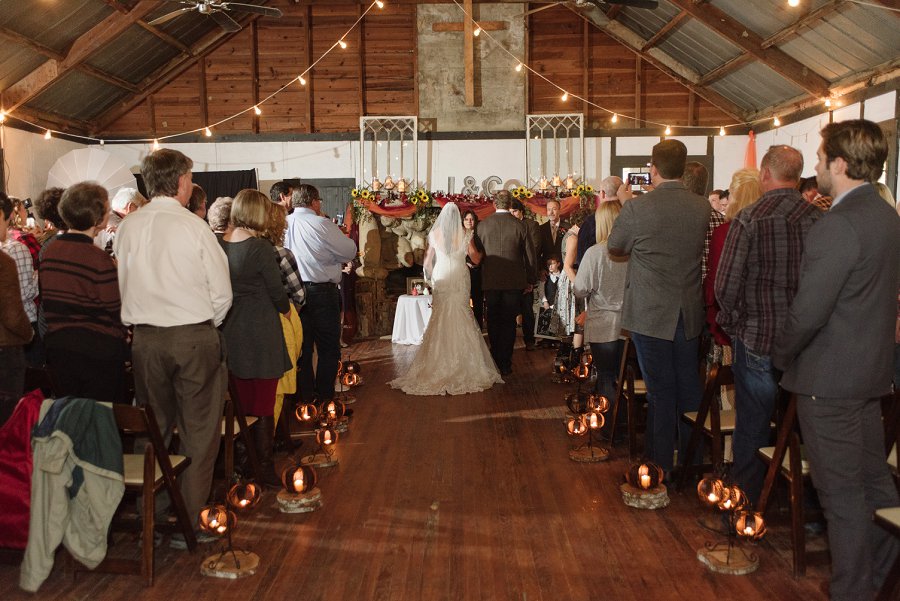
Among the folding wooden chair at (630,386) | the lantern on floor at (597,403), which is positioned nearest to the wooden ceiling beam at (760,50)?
the folding wooden chair at (630,386)

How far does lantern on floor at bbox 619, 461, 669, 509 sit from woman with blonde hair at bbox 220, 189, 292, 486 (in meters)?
1.76

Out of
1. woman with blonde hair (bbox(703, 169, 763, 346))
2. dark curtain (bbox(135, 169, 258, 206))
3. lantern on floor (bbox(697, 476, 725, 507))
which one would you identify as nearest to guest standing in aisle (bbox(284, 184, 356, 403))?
woman with blonde hair (bbox(703, 169, 763, 346))

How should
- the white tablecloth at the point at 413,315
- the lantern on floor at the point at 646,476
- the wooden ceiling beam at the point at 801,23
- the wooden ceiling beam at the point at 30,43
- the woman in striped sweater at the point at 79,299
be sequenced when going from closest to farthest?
1. the woman in striped sweater at the point at 79,299
2. the lantern on floor at the point at 646,476
3. the wooden ceiling beam at the point at 801,23
4. the wooden ceiling beam at the point at 30,43
5. the white tablecloth at the point at 413,315

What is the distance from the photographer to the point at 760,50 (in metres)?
9.76

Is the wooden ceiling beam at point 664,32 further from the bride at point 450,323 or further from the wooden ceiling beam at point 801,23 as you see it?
the bride at point 450,323

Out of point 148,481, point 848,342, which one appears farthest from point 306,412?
point 848,342

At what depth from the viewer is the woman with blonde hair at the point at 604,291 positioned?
4.62 metres

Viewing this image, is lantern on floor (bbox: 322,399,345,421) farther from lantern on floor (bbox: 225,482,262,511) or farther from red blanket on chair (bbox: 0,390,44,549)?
red blanket on chair (bbox: 0,390,44,549)

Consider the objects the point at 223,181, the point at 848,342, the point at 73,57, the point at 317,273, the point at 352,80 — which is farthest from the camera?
the point at 352,80

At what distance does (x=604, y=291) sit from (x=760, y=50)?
666 cm

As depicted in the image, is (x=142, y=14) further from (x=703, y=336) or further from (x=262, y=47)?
(x=703, y=336)

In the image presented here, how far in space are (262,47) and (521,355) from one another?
24.0 ft

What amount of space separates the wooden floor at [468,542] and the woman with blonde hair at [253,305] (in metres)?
0.63

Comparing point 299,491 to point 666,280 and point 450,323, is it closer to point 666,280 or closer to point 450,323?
point 666,280
